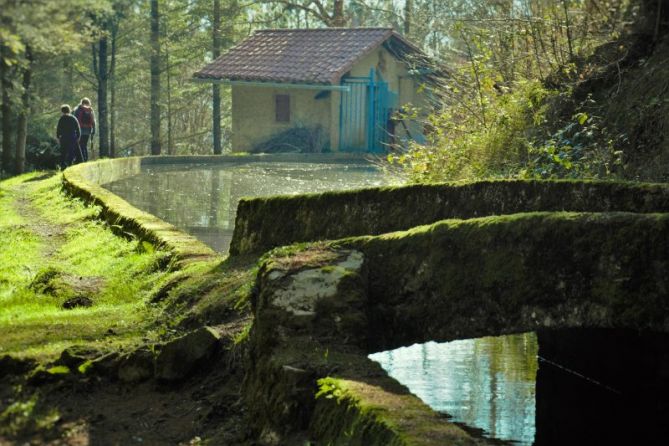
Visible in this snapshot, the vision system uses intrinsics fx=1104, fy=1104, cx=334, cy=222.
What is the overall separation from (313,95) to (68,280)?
29.3m

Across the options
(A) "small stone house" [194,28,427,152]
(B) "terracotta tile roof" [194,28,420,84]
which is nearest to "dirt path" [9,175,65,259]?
(B) "terracotta tile roof" [194,28,420,84]

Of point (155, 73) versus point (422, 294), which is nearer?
point (422, 294)

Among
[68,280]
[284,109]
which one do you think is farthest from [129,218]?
[284,109]

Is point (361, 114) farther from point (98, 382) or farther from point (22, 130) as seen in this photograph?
point (98, 382)

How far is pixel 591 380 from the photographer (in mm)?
7902

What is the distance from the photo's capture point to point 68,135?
28.2 m

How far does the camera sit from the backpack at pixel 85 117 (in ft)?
96.7

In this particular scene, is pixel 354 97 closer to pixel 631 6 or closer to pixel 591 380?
pixel 631 6

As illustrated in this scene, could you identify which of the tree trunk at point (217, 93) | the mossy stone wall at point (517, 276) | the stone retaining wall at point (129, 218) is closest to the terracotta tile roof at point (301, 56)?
the tree trunk at point (217, 93)

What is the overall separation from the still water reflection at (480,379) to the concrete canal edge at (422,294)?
0.96 metres

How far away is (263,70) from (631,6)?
28169mm

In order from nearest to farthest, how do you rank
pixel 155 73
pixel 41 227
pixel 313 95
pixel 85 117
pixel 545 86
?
pixel 545 86, pixel 41 227, pixel 85 117, pixel 313 95, pixel 155 73

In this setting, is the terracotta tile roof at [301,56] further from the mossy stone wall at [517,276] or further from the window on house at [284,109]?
the mossy stone wall at [517,276]

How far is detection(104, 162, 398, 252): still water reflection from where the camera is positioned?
17.2 metres
